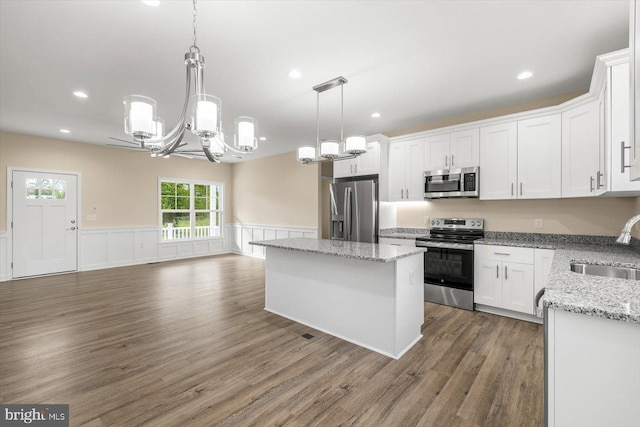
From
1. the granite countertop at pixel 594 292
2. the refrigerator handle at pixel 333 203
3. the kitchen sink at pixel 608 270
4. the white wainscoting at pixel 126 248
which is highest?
the refrigerator handle at pixel 333 203

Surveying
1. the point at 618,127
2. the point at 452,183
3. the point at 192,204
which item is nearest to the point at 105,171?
the point at 192,204

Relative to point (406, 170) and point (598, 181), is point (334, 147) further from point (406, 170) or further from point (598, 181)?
point (598, 181)

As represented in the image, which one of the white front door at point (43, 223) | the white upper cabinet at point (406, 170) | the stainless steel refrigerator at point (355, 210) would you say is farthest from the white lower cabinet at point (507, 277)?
the white front door at point (43, 223)

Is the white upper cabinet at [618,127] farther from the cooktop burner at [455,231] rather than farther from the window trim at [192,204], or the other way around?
the window trim at [192,204]

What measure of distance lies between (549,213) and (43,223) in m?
8.73

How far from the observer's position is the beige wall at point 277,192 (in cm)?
658

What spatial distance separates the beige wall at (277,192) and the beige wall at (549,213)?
2697 millimetres

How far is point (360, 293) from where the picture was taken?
2.85 metres

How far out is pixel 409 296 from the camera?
2.82 m

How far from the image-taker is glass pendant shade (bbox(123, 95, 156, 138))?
175 cm

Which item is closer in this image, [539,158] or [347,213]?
[539,158]

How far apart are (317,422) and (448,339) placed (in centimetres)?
176

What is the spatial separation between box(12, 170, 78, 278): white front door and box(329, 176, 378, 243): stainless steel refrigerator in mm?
5520

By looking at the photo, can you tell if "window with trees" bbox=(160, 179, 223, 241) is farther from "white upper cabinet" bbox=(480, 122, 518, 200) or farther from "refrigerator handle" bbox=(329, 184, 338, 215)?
"white upper cabinet" bbox=(480, 122, 518, 200)
